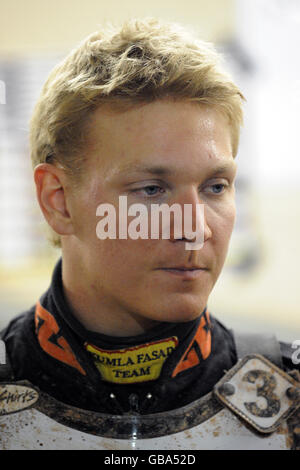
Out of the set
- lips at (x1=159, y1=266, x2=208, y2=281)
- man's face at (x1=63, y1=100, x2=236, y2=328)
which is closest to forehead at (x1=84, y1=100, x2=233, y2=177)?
man's face at (x1=63, y1=100, x2=236, y2=328)

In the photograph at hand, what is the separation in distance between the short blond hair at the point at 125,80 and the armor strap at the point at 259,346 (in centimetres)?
30

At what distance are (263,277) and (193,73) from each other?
3.42 feet

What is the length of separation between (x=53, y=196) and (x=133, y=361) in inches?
10.4

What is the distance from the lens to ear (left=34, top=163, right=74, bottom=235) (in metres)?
0.76

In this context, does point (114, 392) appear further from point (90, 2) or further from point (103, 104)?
point (90, 2)

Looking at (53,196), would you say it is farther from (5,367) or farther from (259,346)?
(259,346)

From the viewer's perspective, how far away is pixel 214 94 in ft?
A: 2.34

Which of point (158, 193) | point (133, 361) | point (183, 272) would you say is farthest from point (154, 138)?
point (133, 361)

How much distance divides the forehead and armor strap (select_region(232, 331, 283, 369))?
302mm

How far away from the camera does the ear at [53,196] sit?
758mm

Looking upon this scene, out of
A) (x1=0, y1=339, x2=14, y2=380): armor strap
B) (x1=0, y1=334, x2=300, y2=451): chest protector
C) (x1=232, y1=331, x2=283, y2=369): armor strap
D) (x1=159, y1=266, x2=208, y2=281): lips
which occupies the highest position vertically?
(x1=159, y1=266, x2=208, y2=281): lips

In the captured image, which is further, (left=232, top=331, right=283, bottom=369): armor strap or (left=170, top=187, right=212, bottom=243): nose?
(left=232, top=331, right=283, bottom=369): armor strap

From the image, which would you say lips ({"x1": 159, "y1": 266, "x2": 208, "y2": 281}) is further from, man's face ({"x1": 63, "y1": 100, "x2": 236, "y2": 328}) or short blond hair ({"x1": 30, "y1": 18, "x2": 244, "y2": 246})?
short blond hair ({"x1": 30, "y1": 18, "x2": 244, "y2": 246})
